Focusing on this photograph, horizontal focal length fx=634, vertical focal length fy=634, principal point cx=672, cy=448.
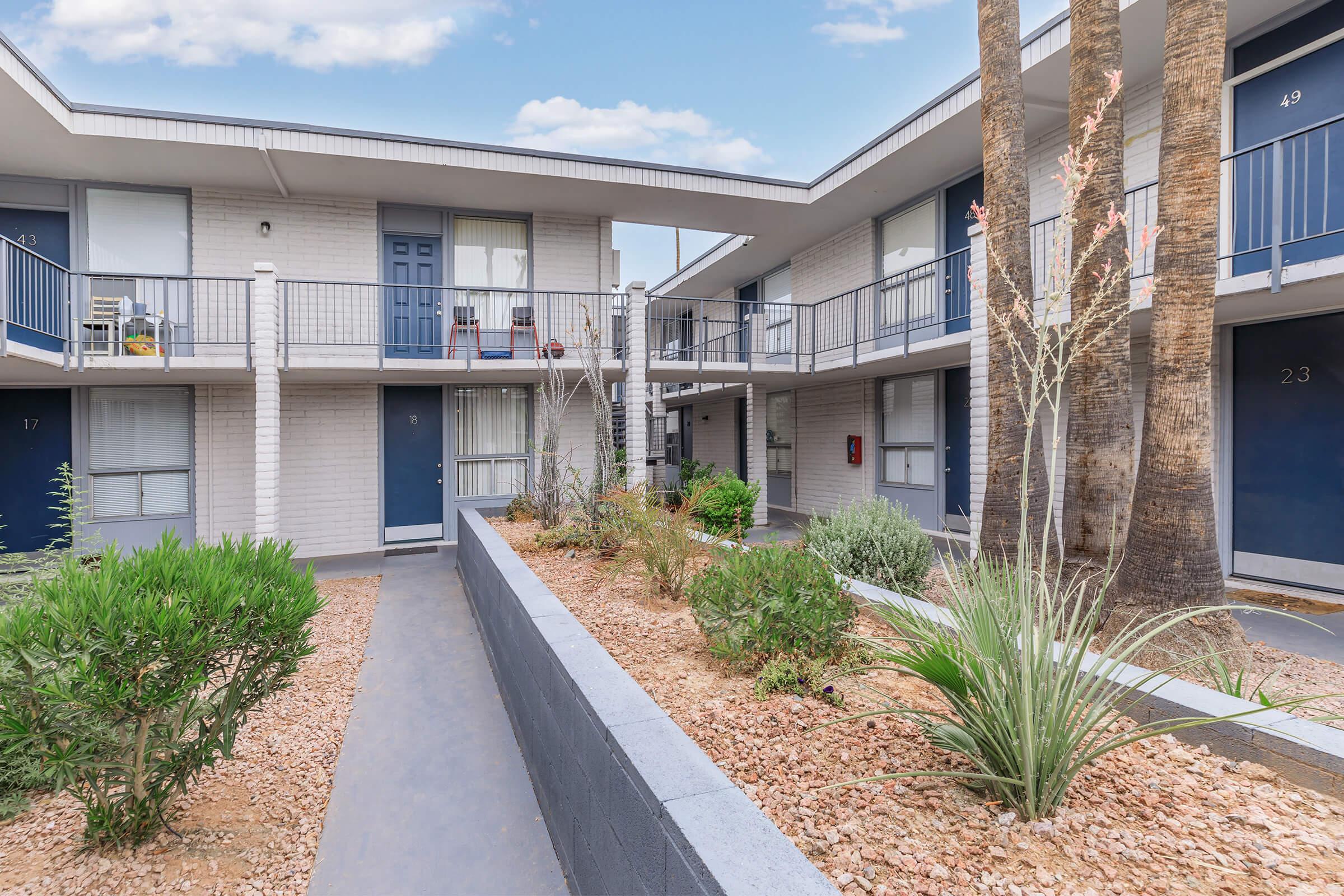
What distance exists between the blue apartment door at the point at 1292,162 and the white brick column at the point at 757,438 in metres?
7.20

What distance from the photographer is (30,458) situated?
8.70 metres

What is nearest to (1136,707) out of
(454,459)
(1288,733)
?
(1288,733)

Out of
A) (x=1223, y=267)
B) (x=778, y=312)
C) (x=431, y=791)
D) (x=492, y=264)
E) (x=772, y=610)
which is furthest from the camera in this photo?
(x=778, y=312)

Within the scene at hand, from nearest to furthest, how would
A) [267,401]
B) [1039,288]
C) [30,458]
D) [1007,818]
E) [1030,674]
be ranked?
[1030,674]
[1007,818]
[1039,288]
[267,401]
[30,458]

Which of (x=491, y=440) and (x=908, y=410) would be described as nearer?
(x=491, y=440)

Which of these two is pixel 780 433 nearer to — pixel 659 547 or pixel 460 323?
pixel 460 323

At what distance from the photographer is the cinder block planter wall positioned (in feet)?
4.88

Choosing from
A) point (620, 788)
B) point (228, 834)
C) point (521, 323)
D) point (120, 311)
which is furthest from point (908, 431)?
point (120, 311)

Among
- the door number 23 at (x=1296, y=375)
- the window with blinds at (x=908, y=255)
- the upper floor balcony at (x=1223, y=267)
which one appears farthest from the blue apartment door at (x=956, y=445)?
the door number 23 at (x=1296, y=375)

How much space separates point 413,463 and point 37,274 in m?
4.98

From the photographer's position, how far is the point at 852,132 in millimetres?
11367

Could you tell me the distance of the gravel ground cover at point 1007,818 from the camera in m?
1.64

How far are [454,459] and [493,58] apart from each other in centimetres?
1298

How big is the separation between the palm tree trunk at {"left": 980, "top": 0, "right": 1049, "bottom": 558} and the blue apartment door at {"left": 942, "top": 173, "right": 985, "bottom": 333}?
3.89m
